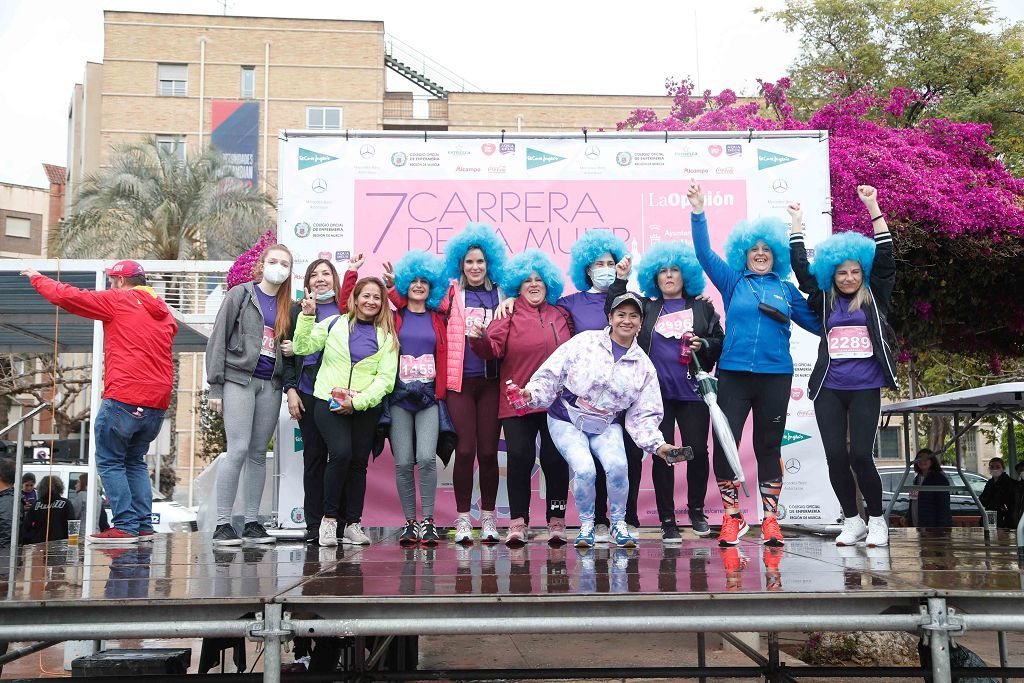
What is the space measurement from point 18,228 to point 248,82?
16.6m

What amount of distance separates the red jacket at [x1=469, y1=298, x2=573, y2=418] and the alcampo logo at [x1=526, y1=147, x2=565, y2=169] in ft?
7.16

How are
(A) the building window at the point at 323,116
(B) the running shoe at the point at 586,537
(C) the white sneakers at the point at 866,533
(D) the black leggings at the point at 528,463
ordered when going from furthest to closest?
(A) the building window at the point at 323,116 → (D) the black leggings at the point at 528,463 → (C) the white sneakers at the point at 866,533 → (B) the running shoe at the point at 586,537

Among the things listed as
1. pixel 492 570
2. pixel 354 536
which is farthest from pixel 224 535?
pixel 492 570

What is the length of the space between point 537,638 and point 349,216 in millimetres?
6692

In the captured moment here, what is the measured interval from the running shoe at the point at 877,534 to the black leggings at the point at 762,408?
1.97 feet

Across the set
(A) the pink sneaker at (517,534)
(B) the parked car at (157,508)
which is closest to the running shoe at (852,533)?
(A) the pink sneaker at (517,534)

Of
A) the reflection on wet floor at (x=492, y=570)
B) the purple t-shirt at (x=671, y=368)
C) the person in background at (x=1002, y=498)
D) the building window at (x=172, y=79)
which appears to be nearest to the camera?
the reflection on wet floor at (x=492, y=570)

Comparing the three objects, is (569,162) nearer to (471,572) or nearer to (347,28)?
(471,572)

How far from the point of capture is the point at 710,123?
1262 cm

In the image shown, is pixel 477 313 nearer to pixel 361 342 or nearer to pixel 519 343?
pixel 519 343

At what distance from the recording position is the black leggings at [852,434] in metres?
5.75

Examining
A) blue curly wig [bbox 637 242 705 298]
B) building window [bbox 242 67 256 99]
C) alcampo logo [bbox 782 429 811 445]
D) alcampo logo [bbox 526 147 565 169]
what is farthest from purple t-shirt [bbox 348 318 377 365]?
building window [bbox 242 67 256 99]

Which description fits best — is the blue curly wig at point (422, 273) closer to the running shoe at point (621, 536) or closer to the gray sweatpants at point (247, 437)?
the gray sweatpants at point (247, 437)

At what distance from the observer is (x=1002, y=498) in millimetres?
13891
